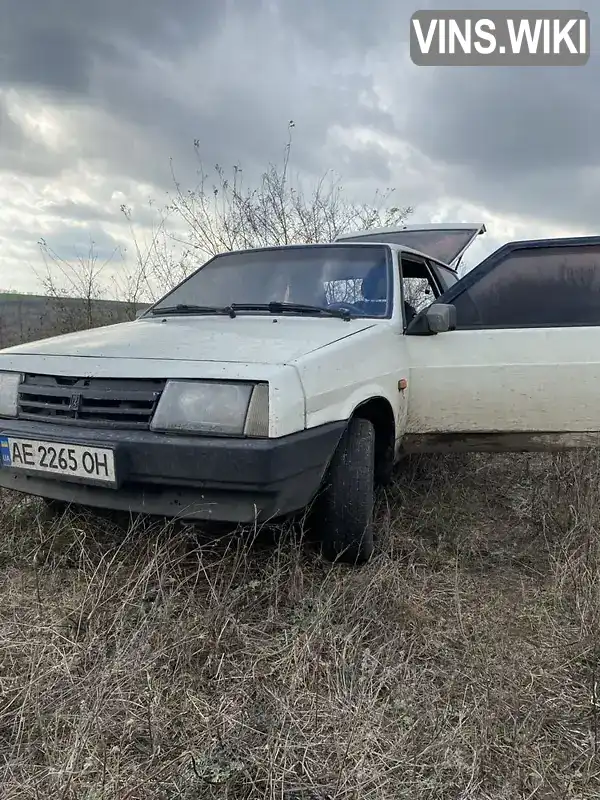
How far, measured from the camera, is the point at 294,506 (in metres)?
1.97

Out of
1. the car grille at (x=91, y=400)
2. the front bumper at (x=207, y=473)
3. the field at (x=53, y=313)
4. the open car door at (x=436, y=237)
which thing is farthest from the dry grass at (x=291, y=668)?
the field at (x=53, y=313)

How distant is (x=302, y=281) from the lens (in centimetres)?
304

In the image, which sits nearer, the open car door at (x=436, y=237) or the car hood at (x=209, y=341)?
the car hood at (x=209, y=341)

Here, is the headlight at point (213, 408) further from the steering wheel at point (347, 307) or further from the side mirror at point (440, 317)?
the side mirror at point (440, 317)

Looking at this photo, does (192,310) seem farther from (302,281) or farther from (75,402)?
(75,402)

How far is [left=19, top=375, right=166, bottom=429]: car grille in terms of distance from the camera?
1997mm

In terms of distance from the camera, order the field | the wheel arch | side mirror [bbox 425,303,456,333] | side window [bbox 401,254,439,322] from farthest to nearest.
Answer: the field, side window [bbox 401,254,439,322], side mirror [bbox 425,303,456,333], the wheel arch

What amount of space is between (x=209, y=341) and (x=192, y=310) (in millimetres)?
812

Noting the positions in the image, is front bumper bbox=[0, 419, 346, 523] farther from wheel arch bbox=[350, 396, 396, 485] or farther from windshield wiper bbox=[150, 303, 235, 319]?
windshield wiper bbox=[150, 303, 235, 319]

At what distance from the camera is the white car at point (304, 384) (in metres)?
1.90

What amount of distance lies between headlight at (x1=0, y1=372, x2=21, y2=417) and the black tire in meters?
1.25

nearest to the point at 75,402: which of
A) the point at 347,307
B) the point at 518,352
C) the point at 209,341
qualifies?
the point at 209,341

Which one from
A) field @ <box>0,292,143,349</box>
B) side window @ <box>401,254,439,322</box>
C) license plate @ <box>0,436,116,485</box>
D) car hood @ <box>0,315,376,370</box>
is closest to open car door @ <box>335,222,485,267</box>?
side window @ <box>401,254,439,322</box>

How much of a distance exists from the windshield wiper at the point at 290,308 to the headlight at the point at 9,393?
1.07 meters
